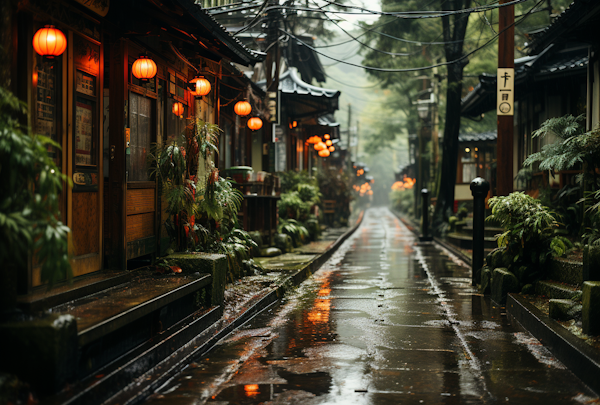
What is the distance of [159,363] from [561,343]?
4594mm

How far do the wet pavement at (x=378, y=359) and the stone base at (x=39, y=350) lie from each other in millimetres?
1013

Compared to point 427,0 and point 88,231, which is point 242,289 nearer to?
point 88,231

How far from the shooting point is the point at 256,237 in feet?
60.0

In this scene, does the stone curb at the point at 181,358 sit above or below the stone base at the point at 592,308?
below

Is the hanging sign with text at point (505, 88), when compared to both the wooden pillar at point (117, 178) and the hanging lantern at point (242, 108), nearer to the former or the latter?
the hanging lantern at point (242, 108)

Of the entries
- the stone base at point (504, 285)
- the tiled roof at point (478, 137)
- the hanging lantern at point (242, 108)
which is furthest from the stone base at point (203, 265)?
the tiled roof at point (478, 137)

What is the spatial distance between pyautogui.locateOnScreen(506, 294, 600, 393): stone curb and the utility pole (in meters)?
4.74

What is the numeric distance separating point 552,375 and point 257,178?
1340cm

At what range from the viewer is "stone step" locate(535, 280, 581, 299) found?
31.4 ft

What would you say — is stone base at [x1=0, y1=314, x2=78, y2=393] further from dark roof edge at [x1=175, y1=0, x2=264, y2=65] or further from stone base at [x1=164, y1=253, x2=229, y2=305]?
dark roof edge at [x1=175, y1=0, x2=264, y2=65]

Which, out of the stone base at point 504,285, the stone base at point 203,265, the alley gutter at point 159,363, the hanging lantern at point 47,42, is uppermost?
the hanging lantern at point 47,42

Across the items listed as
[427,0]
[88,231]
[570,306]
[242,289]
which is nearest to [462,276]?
[242,289]

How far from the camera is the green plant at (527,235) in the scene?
417 inches

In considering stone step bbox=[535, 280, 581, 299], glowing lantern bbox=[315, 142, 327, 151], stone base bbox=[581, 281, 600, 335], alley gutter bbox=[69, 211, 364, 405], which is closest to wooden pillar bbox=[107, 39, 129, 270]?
alley gutter bbox=[69, 211, 364, 405]
